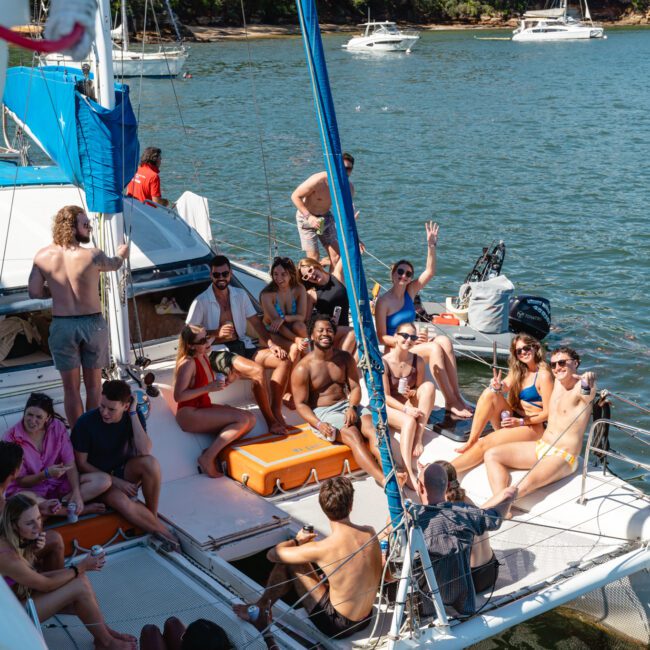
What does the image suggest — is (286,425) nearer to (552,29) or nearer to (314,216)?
(314,216)

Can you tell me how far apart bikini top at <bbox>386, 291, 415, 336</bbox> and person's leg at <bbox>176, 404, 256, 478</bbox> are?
4.85 ft

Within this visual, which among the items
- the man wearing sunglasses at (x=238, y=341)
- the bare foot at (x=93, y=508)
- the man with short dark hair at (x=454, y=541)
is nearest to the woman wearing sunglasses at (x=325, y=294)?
the man wearing sunglasses at (x=238, y=341)

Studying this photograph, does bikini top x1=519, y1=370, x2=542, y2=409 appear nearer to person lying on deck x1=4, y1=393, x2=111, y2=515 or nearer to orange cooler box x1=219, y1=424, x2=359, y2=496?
orange cooler box x1=219, y1=424, x2=359, y2=496

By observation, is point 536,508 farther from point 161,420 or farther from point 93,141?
point 93,141

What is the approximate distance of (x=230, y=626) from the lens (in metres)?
5.68

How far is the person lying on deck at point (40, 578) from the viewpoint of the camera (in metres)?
5.14

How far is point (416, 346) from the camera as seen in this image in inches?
333

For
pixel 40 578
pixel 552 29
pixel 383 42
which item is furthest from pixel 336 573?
pixel 552 29

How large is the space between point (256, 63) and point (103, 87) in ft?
139

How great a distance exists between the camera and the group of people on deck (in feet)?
18.4

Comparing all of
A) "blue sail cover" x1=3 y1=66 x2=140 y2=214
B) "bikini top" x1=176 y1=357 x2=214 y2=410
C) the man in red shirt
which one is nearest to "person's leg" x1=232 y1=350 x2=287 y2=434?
"bikini top" x1=176 y1=357 x2=214 y2=410

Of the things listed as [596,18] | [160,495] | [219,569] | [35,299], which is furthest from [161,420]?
[596,18]

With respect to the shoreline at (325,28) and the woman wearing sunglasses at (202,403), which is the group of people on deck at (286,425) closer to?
the woman wearing sunglasses at (202,403)

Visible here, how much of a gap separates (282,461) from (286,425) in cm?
65
